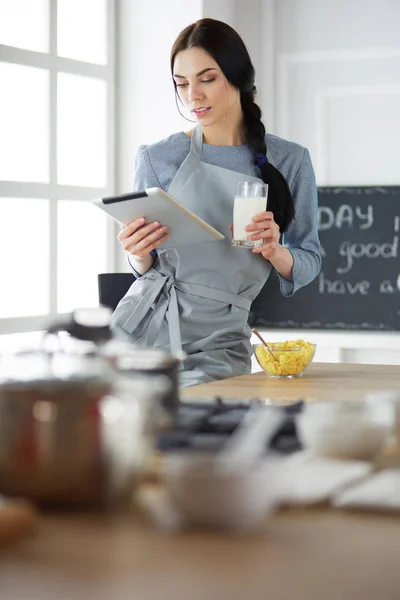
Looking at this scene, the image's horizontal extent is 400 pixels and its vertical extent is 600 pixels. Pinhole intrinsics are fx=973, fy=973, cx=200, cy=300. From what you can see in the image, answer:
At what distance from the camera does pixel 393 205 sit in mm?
4242

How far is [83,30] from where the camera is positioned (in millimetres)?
4109

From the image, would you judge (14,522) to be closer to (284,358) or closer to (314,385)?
(314,385)

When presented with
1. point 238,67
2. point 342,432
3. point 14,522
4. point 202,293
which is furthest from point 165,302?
point 14,522

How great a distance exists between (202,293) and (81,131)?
1.82 m

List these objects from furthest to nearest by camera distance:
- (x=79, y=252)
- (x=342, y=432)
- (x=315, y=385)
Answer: (x=79, y=252)
(x=315, y=385)
(x=342, y=432)

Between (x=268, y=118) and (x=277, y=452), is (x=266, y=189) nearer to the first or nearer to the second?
(x=277, y=452)

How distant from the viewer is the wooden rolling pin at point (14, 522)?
2.66 ft

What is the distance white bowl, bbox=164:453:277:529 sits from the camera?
845 millimetres

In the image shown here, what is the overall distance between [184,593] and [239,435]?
59 cm

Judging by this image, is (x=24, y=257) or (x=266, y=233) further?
(x=24, y=257)

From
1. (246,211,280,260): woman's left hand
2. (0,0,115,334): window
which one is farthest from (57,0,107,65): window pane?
(246,211,280,260): woman's left hand

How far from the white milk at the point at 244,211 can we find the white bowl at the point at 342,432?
1233mm

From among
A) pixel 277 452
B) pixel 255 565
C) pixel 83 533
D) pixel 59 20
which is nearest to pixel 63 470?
pixel 83 533

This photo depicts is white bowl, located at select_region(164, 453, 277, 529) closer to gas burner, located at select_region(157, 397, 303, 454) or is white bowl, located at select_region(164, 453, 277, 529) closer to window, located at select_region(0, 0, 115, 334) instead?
gas burner, located at select_region(157, 397, 303, 454)
